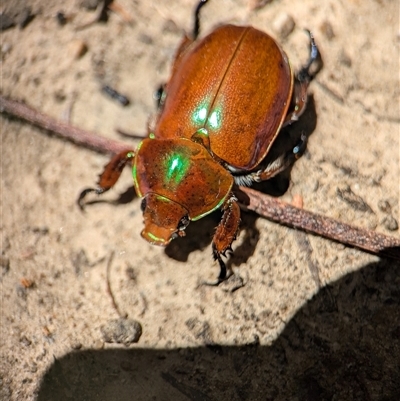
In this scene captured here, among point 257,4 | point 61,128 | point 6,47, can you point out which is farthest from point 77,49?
point 257,4

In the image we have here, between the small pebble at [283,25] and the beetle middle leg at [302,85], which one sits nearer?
the beetle middle leg at [302,85]

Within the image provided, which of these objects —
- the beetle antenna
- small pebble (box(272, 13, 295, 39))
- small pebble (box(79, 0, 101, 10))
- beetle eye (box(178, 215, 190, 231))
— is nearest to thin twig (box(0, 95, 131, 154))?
beetle eye (box(178, 215, 190, 231))

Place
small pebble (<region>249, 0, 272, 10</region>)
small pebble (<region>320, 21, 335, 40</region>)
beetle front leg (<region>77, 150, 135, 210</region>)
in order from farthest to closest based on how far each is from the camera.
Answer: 1. small pebble (<region>249, 0, 272, 10</region>)
2. small pebble (<region>320, 21, 335, 40</region>)
3. beetle front leg (<region>77, 150, 135, 210</region>)

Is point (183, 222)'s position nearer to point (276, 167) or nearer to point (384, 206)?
point (276, 167)

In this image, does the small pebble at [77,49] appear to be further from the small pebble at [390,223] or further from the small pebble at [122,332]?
the small pebble at [390,223]

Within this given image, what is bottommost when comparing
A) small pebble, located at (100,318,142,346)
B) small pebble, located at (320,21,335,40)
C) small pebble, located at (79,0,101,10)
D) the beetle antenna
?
small pebble, located at (100,318,142,346)

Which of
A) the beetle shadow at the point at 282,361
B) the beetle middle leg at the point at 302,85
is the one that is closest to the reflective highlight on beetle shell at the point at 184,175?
the beetle middle leg at the point at 302,85

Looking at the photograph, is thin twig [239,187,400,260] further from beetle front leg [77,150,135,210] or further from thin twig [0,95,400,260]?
beetle front leg [77,150,135,210]
